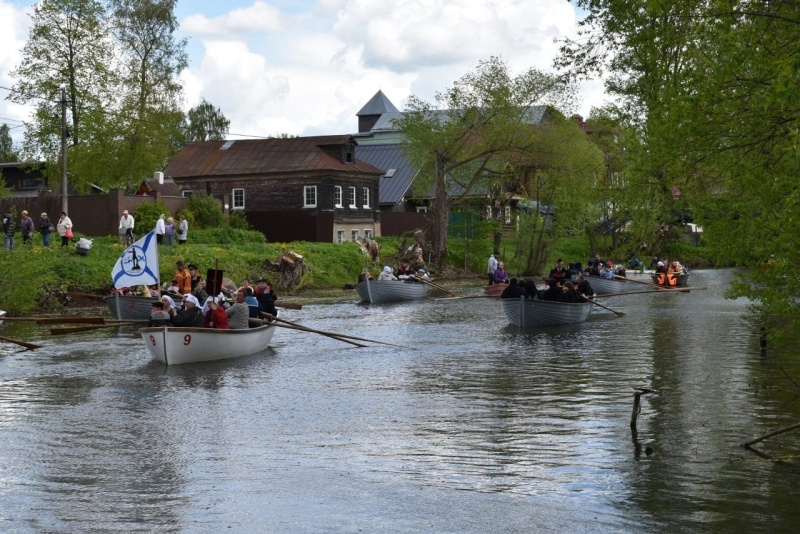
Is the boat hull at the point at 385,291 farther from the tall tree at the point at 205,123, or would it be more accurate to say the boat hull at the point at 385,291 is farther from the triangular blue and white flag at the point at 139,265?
the tall tree at the point at 205,123

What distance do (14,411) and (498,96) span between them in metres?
44.5

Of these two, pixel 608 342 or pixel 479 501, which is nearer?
pixel 479 501

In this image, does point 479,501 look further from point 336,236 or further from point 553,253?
point 553,253

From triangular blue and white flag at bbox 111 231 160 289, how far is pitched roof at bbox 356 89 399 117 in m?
91.3

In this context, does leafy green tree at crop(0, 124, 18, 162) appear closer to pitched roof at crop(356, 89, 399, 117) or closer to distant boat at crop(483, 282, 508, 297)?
pitched roof at crop(356, 89, 399, 117)

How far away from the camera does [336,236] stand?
2579 inches

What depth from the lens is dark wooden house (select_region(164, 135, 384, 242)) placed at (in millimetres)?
66562

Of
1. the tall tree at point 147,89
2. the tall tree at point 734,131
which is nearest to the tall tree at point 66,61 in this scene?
the tall tree at point 147,89

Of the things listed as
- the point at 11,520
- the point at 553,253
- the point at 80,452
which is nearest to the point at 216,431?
the point at 80,452

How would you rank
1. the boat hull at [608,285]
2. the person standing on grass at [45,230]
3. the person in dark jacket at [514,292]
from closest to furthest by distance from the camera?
the person in dark jacket at [514,292], the person standing on grass at [45,230], the boat hull at [608,285]

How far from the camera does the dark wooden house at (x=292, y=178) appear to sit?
2621 inches

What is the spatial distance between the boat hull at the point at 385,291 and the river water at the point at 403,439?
590 inches

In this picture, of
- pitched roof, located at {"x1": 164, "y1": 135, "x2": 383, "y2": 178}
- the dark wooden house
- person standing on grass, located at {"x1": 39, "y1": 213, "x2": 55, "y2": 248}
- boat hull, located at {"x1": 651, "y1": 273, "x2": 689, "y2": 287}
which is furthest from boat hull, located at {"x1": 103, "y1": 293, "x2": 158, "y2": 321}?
pitched roof, located at {"x1": 164, "y1": 135, "x2": 383, "y2": 178}

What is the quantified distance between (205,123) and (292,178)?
1612 inches
